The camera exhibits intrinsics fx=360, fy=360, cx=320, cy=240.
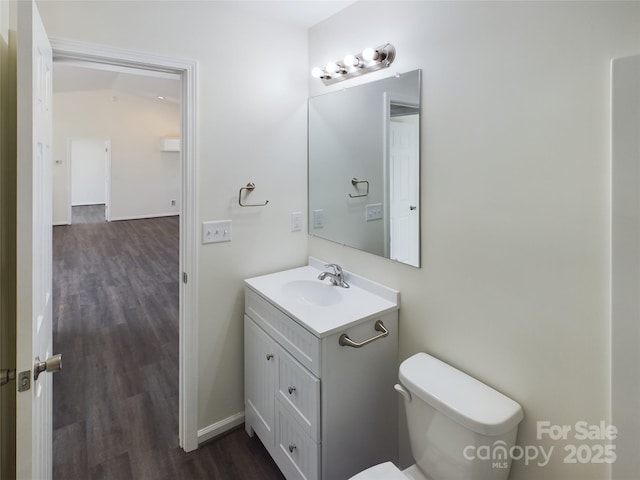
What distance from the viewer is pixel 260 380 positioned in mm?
1969

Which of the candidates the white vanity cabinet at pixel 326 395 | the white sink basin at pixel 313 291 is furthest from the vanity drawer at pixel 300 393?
the white sink basin at pixel 313 291

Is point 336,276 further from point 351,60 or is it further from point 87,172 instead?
point 87,172

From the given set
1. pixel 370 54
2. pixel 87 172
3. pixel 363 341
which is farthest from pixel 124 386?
pixel 87 172

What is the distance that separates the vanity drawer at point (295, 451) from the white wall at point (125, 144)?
23.4 feet

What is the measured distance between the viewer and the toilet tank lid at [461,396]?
118cm

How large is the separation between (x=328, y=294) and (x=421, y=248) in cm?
65

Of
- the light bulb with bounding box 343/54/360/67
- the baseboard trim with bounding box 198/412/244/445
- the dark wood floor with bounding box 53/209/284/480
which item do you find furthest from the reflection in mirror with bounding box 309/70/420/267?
the dark wood floor with bounding box 53/209/284/480

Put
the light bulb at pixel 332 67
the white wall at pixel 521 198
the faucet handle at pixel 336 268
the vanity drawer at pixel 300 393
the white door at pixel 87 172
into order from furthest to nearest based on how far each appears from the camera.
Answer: the white door at pixel 87 172
the faucet handle at pixel 336 268
the light bulb at pixel 332 67
the vanity drawer at pixel 300 393
the white wall at pixel 521 198

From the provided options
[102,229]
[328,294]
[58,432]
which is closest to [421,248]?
[328,294]

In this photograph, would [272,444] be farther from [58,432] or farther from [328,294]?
[58,432]

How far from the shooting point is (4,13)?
1093mm

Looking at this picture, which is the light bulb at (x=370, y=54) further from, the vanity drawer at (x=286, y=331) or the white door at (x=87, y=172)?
the white door at (x=87, y=172)

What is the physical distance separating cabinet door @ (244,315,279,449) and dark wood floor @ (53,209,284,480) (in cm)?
16

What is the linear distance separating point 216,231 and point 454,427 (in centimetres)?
147
